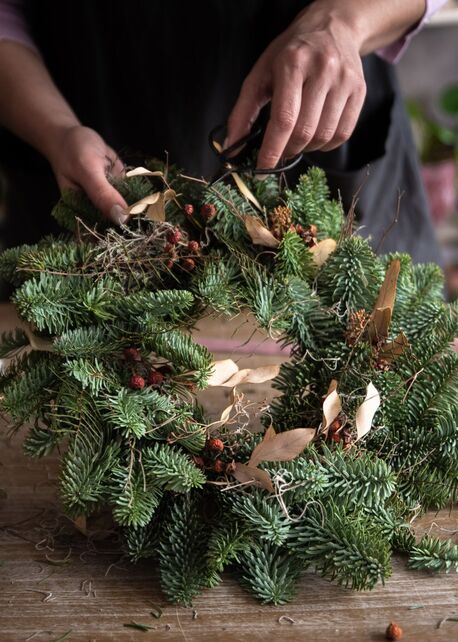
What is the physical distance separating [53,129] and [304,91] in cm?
28

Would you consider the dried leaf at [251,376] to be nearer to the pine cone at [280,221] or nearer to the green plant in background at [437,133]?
the pine cone at [280,221]

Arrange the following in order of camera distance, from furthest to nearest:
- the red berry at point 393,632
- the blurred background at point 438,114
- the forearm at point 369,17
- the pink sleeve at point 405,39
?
1. the blurred background at point 438,114
2. the pink sleeve at point 405,39
3. the forearm at point 369,17
4. the red berry at point 393,632

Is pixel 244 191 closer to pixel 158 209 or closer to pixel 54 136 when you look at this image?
pixel 158 209

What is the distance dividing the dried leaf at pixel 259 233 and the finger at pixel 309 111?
10 cm

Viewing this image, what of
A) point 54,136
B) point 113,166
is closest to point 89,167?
point 113,166

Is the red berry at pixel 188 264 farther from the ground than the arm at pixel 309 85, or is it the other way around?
the arm at pixel 309 85

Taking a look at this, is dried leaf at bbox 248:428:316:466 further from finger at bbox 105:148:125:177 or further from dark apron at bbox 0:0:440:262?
dark apron at bbox 0:0:440:262

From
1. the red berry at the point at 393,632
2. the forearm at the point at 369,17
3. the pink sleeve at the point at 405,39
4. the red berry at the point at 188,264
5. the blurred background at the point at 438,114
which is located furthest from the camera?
the blurred background at the point at 438,114

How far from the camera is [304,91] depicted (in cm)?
66

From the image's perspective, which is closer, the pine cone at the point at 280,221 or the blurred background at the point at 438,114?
the pine cone at the point at 280,221

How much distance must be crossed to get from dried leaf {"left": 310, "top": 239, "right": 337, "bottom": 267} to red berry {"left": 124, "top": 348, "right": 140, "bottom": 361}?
0.17 m

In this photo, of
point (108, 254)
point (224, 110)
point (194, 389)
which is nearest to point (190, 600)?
point (194, 389)

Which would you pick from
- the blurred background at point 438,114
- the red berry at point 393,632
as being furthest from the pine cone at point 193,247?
the blurred background at point 438,114

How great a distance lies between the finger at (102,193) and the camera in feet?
2.05
